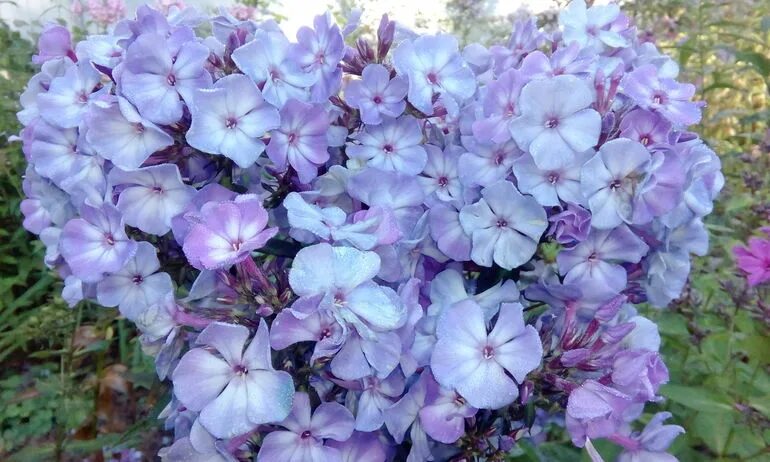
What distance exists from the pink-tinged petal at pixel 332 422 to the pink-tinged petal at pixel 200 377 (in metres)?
0.09

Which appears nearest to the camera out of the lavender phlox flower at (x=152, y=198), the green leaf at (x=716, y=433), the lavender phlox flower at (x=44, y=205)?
the lavender phlox flower at (x=152, y=198)

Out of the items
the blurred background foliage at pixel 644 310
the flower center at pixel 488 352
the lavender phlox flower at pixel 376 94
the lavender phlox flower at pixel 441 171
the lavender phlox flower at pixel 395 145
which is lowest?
the blurred background foliage at pixel 644 310

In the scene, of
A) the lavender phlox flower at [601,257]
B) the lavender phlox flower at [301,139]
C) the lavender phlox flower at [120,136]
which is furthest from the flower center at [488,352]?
the lavender phlox flower at [120,136]

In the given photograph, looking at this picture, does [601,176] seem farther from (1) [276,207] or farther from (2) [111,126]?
(2) [111,126]

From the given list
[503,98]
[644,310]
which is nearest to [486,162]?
[503,98]

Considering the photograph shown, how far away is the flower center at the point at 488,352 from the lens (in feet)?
2.08

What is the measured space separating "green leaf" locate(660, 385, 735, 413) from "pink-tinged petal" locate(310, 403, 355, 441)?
448mm

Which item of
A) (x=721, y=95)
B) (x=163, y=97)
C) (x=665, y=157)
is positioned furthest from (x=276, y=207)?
(x=721, y=95)

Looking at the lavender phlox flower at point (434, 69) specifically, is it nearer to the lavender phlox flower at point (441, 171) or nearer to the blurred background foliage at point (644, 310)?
the lavender phlox flower at point (441, 171)

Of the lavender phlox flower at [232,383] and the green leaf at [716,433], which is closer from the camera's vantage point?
the lavender phlox flower at [232,383]

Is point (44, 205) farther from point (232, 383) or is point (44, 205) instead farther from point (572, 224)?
point (572, 224)

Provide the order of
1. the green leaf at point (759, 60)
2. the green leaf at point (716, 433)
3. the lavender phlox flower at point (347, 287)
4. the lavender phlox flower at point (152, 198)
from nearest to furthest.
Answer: the lavender phlox flower at point (347, 287)
the lavender phlox flower at point (152, 198)
the green leaf at point (716, 433)
the green leaf at point (759, 60)

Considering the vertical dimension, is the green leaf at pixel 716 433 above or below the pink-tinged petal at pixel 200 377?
below

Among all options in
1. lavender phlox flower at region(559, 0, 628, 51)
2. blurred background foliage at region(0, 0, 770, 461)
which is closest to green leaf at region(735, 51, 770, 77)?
blurred background foliage at region(0, 0, 770, 461)
